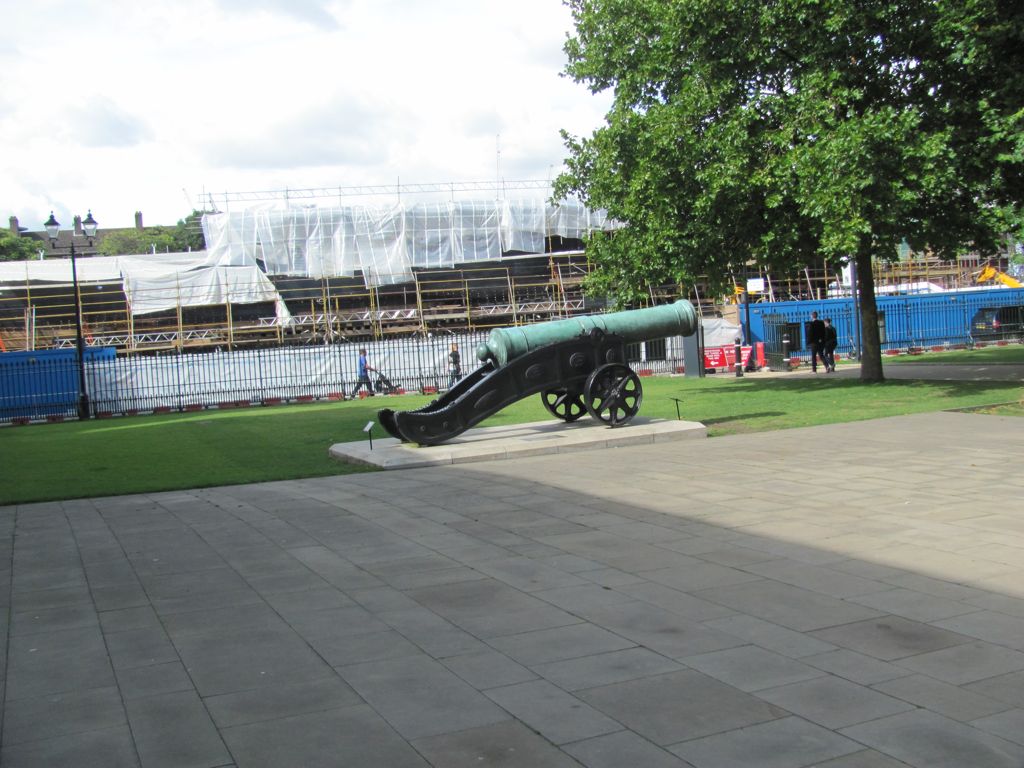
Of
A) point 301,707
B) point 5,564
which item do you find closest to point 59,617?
point 5,564

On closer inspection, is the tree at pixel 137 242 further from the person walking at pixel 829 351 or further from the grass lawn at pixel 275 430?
the person walking at pixel 829 351

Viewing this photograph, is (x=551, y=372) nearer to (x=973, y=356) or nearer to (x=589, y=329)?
(x=589, y=329)

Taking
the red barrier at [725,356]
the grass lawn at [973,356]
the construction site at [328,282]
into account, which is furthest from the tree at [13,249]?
the grass lawn at [973,356]

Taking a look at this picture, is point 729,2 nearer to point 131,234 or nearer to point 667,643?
point 667,643

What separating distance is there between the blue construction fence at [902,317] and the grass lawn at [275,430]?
32.7ft

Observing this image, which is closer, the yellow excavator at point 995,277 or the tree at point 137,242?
the yellow excavator at point 995,277

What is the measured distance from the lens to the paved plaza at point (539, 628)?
12.4ft

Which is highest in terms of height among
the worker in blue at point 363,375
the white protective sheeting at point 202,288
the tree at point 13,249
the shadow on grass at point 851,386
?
the tree at point 13,249

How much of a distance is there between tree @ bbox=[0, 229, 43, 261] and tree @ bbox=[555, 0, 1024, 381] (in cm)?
6560

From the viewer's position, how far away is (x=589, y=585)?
6.09 metres

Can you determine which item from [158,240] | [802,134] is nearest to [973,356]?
[802,134]

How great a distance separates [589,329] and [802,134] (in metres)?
7.60

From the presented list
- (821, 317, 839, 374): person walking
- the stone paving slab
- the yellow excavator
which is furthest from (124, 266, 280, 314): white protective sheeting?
the yellow excavator

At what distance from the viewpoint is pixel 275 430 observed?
19062 millimetres
